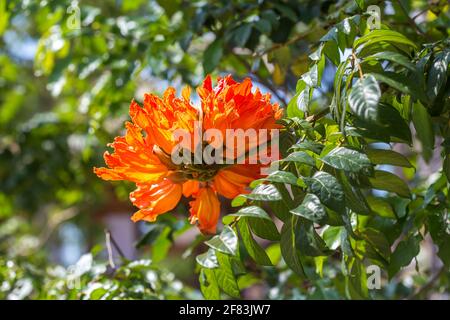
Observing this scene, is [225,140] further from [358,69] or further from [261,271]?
[261,271]

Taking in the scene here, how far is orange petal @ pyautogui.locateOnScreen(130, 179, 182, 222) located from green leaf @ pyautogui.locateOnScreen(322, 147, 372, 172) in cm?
29

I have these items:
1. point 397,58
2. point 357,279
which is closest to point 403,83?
point 397,58

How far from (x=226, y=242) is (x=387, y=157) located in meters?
0.33

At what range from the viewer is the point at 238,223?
4.18 ft

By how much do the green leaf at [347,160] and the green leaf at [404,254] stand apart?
Answer: 494 millimetres

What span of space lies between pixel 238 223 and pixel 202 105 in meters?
0.23

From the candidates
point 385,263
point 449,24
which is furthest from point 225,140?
point 449,24

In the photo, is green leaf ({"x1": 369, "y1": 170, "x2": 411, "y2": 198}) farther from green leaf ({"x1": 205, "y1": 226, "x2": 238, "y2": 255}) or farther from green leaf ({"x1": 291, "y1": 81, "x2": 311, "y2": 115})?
green leaf ({"x1": 205, "y1": 226, "x2": 238, "y2": 255})

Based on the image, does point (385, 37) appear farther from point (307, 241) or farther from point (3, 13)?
point (3, 13)

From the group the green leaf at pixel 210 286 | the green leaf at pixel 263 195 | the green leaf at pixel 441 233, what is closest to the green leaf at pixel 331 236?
the green leaf at pixel 441 233

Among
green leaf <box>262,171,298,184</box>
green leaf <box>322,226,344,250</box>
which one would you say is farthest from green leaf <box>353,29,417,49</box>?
green leaf <box>322,226,344,250</box>

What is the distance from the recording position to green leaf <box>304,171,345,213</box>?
3.57 ft

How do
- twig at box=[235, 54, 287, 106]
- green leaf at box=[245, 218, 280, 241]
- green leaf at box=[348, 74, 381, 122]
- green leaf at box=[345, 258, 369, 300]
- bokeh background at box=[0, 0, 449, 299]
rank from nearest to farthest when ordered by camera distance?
green leaf at box=[348, 74, 381, 122], green leaf at box=[245, 218, 280, 241], green leaf at box=[345, 258, 369, 300], bokeh background at box=[0, 0, 449, 299], twig at box=[235, 54, 287, 106]

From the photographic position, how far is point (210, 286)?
1.36 m
